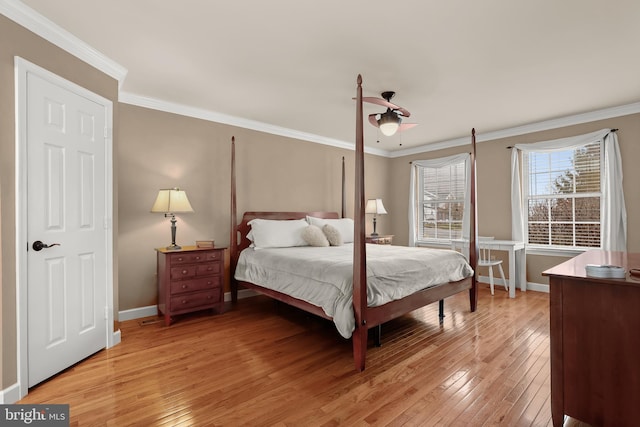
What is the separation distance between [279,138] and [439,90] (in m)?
2.45

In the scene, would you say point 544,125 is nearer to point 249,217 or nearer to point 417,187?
point 417,187

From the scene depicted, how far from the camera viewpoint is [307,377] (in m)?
2.31

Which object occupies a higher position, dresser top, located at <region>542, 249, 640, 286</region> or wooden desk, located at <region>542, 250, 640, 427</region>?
dresser top, located at <region>542, 249, 640, 286</region>

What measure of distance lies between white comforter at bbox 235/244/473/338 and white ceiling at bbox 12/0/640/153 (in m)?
1.80

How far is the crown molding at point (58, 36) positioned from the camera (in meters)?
2.04

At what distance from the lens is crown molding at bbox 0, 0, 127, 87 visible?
6.68 feet

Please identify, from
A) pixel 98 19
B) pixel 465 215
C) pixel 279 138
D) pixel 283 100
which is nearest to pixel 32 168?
pixel 98 19

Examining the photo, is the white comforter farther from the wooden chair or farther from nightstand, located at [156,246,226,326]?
the wooden chair

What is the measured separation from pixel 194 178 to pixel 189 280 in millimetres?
1327

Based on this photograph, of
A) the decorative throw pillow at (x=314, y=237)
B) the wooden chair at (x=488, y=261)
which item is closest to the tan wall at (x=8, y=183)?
the decorative throw pillow at (x=314, y=237)

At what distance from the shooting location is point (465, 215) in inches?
223

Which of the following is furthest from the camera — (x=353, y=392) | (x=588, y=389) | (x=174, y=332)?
(x=174, y=332)

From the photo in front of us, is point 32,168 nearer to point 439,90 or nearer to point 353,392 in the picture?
point 353,392

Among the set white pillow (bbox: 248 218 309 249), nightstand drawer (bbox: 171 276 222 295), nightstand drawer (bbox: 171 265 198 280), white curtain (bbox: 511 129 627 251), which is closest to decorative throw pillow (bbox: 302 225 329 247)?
white pillow (bbox: 248 218 309 249)
